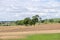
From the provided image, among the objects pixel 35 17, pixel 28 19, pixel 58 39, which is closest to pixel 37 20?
pixel 35 17

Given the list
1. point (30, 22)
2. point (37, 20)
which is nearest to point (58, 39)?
point (30, 22)

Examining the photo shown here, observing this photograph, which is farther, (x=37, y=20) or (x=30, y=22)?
(x=37, y=20)

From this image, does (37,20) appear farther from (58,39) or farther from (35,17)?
(58,39)

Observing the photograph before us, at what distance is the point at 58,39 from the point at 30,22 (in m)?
41.7

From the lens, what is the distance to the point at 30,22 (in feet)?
212

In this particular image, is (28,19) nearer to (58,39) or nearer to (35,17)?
(35,17)

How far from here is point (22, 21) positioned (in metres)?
68.2

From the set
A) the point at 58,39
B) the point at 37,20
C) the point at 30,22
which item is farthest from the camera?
the point at 37,20

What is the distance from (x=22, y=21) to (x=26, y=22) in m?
3.37

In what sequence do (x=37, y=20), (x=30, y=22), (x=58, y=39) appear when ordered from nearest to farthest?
(x=58, y=39) → (x=30, y=22) → (x=37, y=20)

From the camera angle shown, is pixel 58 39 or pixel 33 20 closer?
pixel 58 39

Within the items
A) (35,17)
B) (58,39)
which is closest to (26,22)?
(35,17)

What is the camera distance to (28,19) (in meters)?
66.0

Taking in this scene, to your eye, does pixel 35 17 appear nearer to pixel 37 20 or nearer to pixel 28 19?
pixel 37 20
